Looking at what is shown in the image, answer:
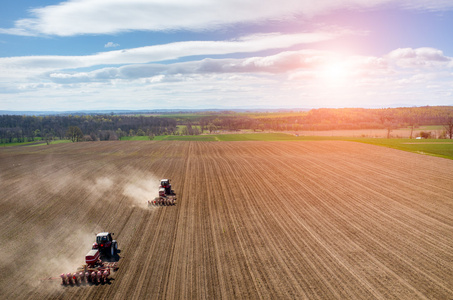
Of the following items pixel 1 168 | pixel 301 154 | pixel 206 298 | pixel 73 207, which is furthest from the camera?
pixel 301 154

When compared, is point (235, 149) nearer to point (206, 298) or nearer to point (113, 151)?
point (113, 151)

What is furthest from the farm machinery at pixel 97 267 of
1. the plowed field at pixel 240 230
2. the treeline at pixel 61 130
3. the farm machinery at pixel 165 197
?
the treeline at pixel 61 130

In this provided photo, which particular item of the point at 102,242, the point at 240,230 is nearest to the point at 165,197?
the point at 240,230

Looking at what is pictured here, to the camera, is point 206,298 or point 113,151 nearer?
point 206,298

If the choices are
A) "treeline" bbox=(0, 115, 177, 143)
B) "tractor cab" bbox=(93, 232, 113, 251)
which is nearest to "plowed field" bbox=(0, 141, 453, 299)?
"tractor cab" bbox=(93, 232, 113, 251)

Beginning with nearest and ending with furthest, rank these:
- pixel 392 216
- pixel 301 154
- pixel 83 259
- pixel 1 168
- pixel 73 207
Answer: pixel 83 259 → pixel 392 216 → pixel 73 207 → pixel 1 168 → pixel 301 154

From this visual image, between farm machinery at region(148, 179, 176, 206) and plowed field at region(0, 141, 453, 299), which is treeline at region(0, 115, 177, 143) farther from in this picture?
farm machinery at region(148, 179, 176, 206)

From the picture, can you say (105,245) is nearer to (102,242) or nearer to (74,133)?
(102,242)

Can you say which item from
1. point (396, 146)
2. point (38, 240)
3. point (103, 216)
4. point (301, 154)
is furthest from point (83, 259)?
point (396, 146)
